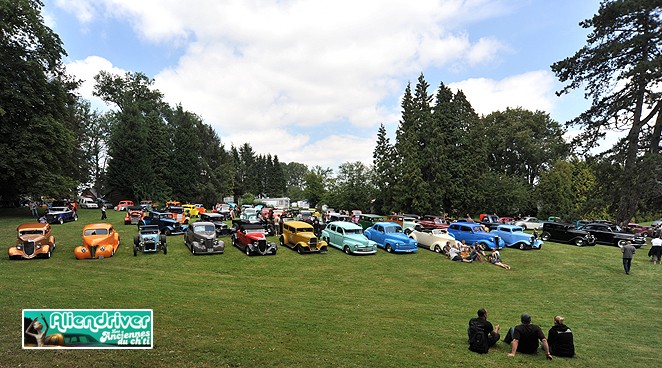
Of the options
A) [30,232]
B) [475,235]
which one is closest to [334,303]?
[475,235]

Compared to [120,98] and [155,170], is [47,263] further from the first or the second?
[120,98]

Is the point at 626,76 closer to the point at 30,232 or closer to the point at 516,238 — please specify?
the point at 516,238

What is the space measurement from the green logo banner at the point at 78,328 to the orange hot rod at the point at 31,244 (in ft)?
55.2

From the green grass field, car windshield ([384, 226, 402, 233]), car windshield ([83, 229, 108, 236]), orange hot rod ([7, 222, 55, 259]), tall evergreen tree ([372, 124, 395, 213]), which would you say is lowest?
the green grass field

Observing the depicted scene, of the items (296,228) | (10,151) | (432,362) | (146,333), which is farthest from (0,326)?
(10,151)

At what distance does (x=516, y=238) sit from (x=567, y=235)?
6412 mm

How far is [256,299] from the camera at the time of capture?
1246 centimetres

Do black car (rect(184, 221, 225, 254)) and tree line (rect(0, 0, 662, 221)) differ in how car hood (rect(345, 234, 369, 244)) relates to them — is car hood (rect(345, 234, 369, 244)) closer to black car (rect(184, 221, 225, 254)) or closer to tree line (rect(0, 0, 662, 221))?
black car (rect(184, 221, 225, 254))

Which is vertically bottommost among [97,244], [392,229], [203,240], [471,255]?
[471,255]

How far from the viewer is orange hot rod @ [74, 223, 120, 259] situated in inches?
736

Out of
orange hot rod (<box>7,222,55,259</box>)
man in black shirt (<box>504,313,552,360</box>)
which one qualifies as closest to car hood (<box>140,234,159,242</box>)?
orange hot rod (<box>7,222,55,259</box>)

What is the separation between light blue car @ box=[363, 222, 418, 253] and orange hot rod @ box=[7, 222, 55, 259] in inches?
732

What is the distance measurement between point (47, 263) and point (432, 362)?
59.9 feet

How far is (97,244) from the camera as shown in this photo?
1888 centimetres
